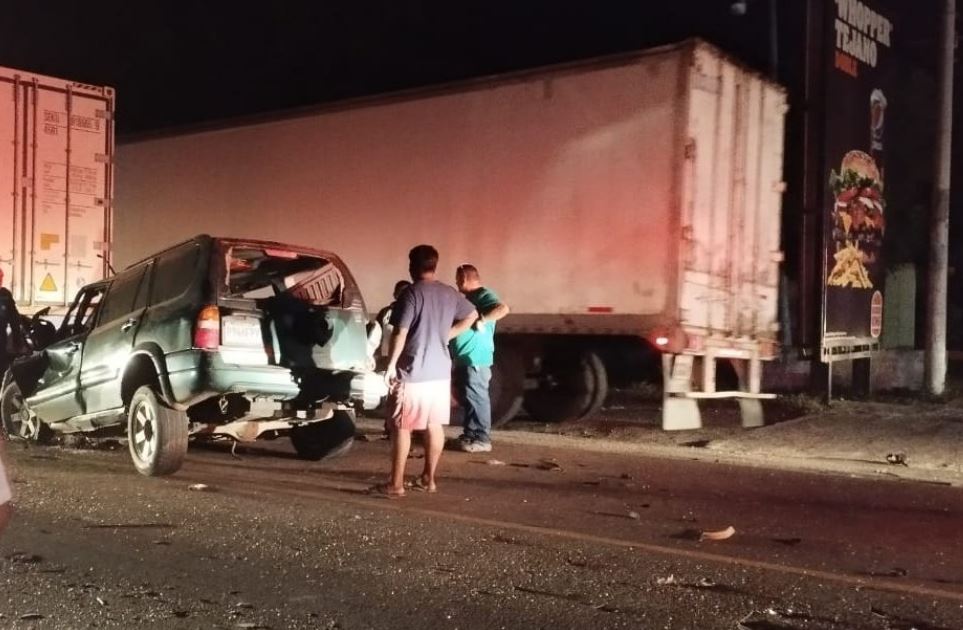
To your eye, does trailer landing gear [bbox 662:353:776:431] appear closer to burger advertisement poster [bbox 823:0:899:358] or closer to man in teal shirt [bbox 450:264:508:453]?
man in teal shirt [bbox 450:264:508:453]

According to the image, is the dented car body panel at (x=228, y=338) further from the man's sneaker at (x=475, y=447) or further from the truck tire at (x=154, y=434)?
the man's sneaker at (x=475, y=447)

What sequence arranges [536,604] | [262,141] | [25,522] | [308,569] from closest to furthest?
1. [536,604]
2. [308,569]
3. [25,522]
4. [262,141]

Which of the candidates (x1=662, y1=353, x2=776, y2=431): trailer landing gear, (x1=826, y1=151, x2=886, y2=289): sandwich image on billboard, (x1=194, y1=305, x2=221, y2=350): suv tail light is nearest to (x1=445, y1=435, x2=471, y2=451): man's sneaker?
(x1=662, y1=353, x2=776, y2=431): trailer landing gear

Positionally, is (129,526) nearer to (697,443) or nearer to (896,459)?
(697,443)

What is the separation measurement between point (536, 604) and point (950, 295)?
639 inches

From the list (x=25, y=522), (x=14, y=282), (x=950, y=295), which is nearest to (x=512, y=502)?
(x=25, y=522)

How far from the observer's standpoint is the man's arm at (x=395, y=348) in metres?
6.90

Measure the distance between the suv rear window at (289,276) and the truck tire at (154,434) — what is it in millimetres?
1066

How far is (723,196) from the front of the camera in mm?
10469

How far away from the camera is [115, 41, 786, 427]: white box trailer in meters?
10.1

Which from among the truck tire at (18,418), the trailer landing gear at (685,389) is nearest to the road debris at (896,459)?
the trailer landing gear at (685,389)

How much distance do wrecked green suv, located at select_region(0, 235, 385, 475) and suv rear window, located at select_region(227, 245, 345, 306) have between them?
0.01 meters

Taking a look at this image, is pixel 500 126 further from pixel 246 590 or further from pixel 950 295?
pixel 950 295

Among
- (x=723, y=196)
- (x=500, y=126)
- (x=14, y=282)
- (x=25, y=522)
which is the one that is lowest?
(x=25, y=522)
